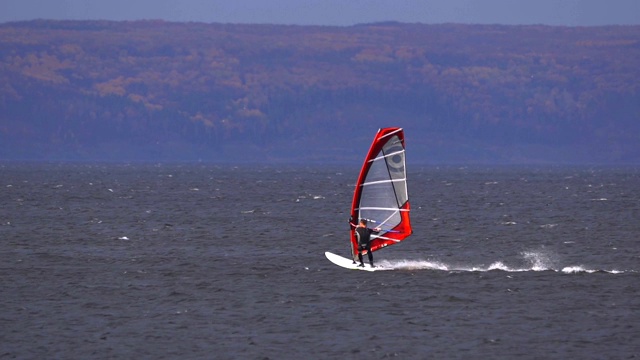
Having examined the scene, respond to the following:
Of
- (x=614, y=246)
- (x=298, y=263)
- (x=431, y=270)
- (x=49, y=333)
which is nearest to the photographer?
(x=49, y=333)

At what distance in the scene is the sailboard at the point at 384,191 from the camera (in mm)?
39500

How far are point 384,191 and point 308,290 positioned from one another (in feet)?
13.4

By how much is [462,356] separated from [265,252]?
2251 centimetres

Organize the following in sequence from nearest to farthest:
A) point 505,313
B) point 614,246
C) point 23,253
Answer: point 505,313 < point 23,253 < point 614,246

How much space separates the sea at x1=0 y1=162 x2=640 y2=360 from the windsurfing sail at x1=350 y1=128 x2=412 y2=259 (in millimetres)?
1716

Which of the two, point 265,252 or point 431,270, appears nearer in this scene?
point 431,270

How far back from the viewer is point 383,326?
32688 millimetres

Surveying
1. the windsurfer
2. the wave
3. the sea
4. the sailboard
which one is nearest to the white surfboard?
the sea

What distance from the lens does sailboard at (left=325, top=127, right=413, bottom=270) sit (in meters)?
39.5

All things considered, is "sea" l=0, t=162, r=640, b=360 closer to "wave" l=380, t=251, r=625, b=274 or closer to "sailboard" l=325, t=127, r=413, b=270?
"wave" l=380, t=251, r=625, b=274

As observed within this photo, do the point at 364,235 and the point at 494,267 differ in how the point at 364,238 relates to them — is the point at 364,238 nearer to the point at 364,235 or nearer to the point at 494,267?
the point at 364,235

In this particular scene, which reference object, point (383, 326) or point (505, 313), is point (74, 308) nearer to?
point (383, 326)

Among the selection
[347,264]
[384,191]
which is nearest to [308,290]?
[384,191]

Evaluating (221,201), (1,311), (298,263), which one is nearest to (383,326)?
(1,311)
